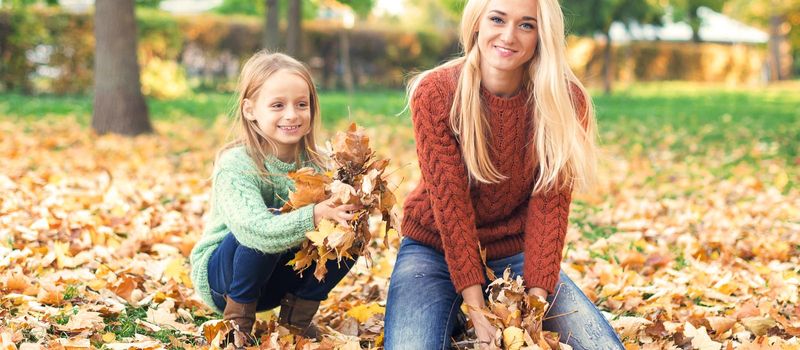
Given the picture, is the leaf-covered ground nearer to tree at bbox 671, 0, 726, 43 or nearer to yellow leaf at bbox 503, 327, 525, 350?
yellow leaf at bbox 503, 327, 525, 350

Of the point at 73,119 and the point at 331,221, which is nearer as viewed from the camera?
the point at 331,221

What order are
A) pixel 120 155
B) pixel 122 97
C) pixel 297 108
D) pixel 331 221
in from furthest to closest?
pixel 122 97 < pixel 120 155 < pixel 297 108 < pixel 331 221

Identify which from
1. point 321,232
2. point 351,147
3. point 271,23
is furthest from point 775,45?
point 321,232

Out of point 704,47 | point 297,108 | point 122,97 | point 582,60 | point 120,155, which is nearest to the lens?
point 297,108

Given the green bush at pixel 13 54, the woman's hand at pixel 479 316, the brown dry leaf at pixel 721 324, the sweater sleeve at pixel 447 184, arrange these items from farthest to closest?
the green bush at pixel 13 54 < the brown dry leaf at pixel 721 324 < the sweater sleeve at pixel 447 184 < the woman's hand at pixel 479 316

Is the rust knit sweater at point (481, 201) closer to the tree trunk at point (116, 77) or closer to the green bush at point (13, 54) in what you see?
the tree trunk at point (116, 77)

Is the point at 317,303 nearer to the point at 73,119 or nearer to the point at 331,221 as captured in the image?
the point at 331,221

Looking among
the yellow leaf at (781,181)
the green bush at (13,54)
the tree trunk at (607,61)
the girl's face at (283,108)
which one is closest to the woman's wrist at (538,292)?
the girl's face at (283,108)

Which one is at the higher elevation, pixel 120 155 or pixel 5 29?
pixel 5 29

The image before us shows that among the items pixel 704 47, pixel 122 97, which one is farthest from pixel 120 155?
pixel 704 47

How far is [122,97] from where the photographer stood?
859 cm

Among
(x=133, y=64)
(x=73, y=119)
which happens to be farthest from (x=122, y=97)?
(x=73, y=119)

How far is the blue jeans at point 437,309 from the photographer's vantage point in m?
2.58

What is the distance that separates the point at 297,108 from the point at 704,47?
3321cm
